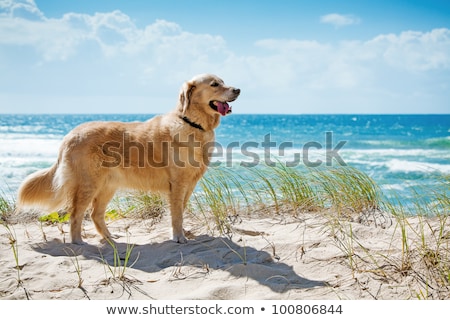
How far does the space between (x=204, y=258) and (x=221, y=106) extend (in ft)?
5.22

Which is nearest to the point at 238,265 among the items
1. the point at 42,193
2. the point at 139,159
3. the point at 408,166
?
the point at 139,159

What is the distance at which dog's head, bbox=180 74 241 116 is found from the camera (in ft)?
15.1

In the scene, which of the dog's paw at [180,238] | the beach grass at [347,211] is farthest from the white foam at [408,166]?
the dog's paw at [180,238]

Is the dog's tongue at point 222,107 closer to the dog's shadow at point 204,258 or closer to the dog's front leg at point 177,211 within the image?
the dog's front leg at point 177,211

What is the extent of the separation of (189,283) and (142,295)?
14.2 inches

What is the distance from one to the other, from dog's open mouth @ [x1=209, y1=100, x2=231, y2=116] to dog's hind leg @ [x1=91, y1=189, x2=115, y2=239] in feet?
4.74

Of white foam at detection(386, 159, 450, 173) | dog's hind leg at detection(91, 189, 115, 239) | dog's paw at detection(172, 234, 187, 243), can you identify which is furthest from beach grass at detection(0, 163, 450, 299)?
white foam at detection(386, 159, 450, 173)

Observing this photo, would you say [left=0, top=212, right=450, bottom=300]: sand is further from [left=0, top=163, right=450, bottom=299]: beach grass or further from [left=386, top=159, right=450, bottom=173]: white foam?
[left=386, top=159, right=450, bottom=173]: white foam

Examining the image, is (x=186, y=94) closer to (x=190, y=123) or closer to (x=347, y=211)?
(x=190, y=123)

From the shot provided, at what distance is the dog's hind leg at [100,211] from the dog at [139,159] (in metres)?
0.13

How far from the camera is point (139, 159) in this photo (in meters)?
4.59

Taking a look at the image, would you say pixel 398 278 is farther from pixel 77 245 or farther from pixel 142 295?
pixel 77 245

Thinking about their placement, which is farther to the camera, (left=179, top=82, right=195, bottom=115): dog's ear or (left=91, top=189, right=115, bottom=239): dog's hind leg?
(left=91, top=189, right=115, bottom=239): dog's hind leg
